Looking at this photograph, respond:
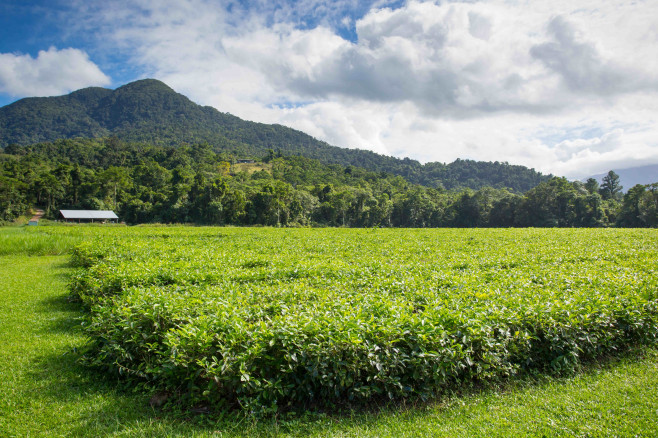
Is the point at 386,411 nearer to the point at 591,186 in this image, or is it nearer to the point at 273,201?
→ the point at 273,201

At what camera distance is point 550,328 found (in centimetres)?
575

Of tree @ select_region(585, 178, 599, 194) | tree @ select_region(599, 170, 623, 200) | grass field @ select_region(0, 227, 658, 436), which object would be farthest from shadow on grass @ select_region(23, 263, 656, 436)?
tree @ select_region(599, 170, 623, 200)

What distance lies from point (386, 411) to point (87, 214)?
79.0 metres

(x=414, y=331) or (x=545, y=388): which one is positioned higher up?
(x=414, y=331)

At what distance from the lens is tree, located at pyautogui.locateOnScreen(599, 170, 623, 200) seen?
9294 cm

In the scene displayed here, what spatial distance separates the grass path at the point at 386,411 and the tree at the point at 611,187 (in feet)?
375

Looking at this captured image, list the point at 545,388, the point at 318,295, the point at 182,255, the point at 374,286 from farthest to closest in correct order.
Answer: the point at 182,255 < the point at 374,286 < the point at 318,295 < the point at 545,388

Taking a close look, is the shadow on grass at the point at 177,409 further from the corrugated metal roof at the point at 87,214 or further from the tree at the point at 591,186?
the tree at the point at 591,186

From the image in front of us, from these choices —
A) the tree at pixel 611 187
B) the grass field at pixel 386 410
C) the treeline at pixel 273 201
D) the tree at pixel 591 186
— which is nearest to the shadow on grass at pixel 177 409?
the grass field at pixel 386 410

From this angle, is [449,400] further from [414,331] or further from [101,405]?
[101,405]

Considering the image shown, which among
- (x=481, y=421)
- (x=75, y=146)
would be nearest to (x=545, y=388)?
(x=481, y=421)

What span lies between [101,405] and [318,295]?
4127 mm

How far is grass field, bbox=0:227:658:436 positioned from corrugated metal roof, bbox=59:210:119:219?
238ft

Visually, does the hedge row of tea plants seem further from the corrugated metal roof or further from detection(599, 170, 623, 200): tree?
detection(599, 170, 623, 200): tree
